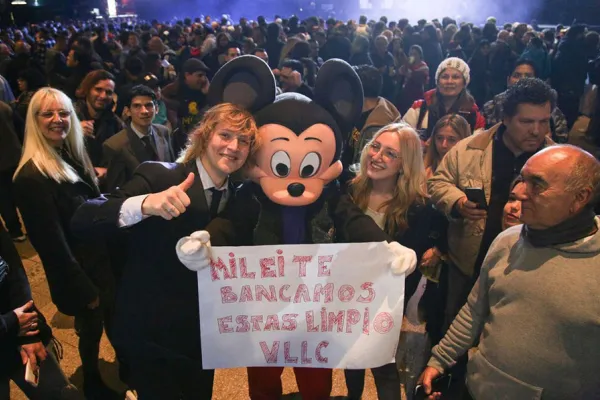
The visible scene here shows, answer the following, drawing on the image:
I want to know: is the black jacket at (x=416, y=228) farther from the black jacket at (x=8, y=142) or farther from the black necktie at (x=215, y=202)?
the black jacket at (x=8, y=142)

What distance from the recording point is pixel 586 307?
4.84 ft

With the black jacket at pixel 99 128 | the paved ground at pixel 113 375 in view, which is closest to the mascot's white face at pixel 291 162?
the paved ground at pixel 113 375

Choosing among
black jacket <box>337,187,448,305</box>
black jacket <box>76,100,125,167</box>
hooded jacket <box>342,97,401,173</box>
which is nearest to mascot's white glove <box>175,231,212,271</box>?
black jacket <box>337,187,448,305</box>

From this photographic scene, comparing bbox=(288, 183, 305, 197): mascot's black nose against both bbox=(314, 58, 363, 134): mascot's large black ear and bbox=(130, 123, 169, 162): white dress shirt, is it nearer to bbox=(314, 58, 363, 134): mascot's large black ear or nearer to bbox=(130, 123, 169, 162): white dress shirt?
bbox=(314, 58, 363, 134): mascot's large black ear

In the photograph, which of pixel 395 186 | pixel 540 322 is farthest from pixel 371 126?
pixel 540 322

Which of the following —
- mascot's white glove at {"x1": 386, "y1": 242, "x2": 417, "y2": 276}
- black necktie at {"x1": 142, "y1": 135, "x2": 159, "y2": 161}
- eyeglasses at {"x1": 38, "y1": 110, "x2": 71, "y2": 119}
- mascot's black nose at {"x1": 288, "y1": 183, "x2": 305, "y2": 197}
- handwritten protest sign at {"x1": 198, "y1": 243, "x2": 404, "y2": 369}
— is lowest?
handwritten protest sign at {"x1": 198, "y1": 243, "x2": 404, "y2": 369}

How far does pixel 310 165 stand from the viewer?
212cm

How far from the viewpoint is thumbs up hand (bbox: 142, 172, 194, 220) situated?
5.56 ft

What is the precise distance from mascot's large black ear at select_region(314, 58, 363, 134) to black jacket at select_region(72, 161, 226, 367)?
721 mm

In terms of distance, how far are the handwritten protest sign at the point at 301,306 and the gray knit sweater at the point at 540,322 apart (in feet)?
1.33

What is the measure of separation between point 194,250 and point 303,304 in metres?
0.55

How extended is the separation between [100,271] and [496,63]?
5.76 metres

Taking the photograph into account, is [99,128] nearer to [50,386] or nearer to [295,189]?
[50,386]

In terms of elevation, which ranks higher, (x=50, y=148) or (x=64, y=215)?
(x=50, y=148)
